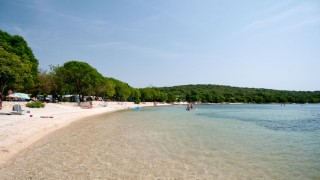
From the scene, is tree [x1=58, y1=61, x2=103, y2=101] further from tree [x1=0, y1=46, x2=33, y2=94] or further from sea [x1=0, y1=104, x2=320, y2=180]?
sea [x1=0, y1=104, x2=320, y2=180]

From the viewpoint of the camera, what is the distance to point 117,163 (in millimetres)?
13883

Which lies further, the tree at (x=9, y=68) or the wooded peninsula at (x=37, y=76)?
the wooded peninsula at (x=37, y=76)

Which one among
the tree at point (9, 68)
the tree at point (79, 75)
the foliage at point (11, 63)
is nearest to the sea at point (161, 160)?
the tree at point (9, 68)

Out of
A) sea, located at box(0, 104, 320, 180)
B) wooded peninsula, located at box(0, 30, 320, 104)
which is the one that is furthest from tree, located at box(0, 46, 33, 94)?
sea, located at box(0, 104, 320, 180)

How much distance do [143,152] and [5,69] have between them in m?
38.0

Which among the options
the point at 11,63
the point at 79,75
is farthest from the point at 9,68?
the point at 79,75

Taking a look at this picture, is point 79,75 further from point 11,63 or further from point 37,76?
point 11,63

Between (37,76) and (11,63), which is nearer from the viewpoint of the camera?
(11,63)

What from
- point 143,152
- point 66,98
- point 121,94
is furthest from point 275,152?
point 121,94

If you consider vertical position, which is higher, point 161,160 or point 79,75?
point 79,75

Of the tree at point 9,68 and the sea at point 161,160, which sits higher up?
the tree at point 9,68

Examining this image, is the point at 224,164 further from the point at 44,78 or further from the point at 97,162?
the point at 44,78

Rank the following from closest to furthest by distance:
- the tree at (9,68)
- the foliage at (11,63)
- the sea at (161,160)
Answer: the sea at (161,160), the tree at (9,68), the foliage at (11,63)

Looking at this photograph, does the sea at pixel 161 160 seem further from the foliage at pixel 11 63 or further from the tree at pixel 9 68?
the foliage at pixel 11 63
